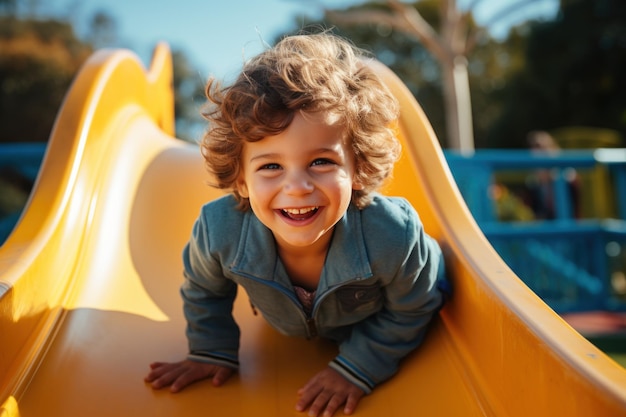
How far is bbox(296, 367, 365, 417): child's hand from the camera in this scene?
1.39 m

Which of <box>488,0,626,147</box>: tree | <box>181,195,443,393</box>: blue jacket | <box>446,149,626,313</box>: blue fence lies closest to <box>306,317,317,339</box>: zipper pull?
<box>181,195,443,393</box>: blue jacket

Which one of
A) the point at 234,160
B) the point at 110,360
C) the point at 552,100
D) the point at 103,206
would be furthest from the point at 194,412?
the point at 552,100

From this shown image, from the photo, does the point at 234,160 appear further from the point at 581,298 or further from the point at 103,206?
the point at 581,298

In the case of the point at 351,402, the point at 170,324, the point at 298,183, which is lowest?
the point at 351,402

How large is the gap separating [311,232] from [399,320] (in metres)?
0.34

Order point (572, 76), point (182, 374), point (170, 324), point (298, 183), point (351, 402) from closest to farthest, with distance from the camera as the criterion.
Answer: point (298, 183)
point (351, 402)
point (182, 374)
point (170, 324)
point (572, 76)

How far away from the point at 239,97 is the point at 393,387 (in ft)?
2.41

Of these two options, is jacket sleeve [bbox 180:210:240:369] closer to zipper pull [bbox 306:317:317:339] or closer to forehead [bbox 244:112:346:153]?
zipper pull [bbox 306:317:317:339]

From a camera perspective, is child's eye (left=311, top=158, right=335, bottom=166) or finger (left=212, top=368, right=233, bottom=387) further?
finger (left=212, top=368, right=233, bottom=387)

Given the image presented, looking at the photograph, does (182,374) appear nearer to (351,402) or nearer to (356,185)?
(351,402)

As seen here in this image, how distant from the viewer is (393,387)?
58.1 inches

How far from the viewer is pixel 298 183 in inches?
51.1

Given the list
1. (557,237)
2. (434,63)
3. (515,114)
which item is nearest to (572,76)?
(515,114)

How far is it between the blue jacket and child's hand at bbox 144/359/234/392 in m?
0.02
